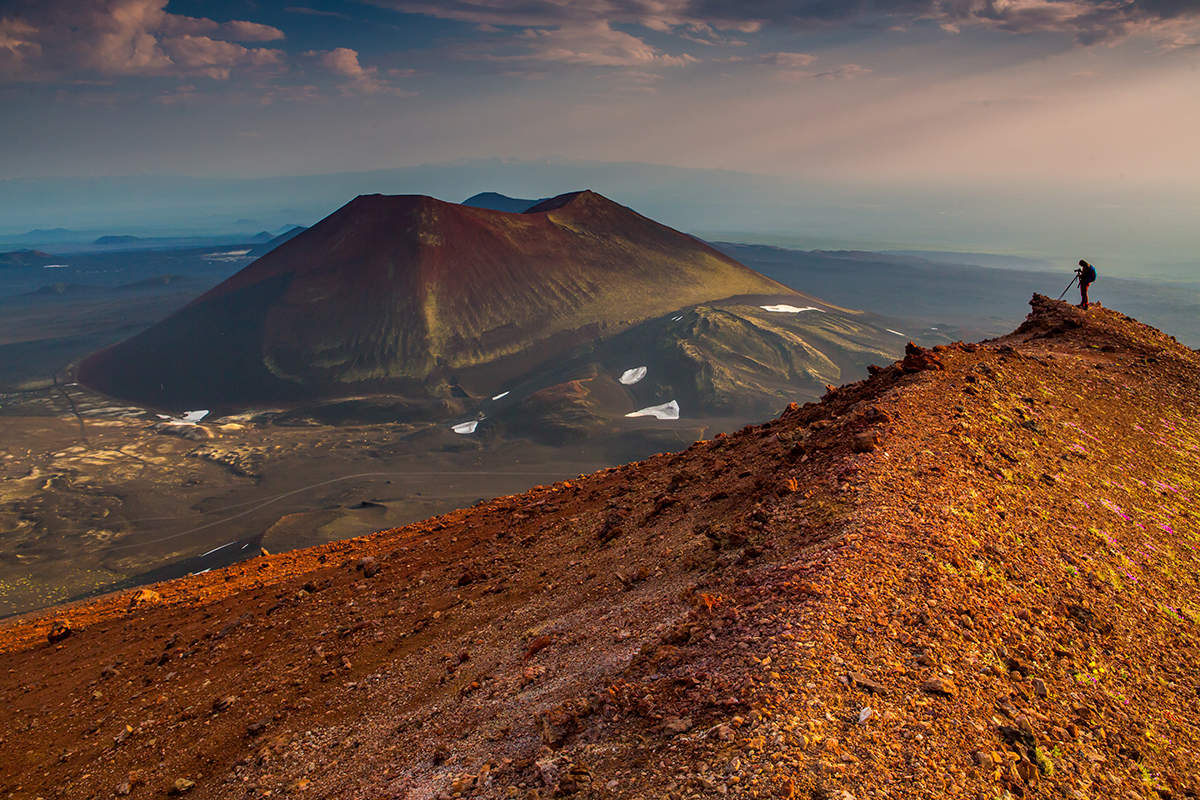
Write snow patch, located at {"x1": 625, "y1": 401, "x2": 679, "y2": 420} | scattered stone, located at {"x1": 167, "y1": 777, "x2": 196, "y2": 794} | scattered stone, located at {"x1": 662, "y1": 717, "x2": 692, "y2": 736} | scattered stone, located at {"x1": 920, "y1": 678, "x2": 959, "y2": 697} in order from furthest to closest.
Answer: snow patch, located at {"x1": 625, "y1": 401, "x2": 679, "y2": 420}, scattered stone, located at {"x1": 167, "y1": 777, "x2": 196, "y2": 794}, scattered stone, located at {"x1": 920, "y1": 678, "x2": 959, "y2": 697}, scattered stone, located at {"x1": 662, "y1": 717, "x2": 692, "y2": 736}

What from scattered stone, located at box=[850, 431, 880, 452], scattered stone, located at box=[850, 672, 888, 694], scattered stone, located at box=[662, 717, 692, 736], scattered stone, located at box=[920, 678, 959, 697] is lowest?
scattered stone, located at box=[662, 717, 692, 736]

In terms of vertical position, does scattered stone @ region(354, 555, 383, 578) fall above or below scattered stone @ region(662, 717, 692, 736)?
below

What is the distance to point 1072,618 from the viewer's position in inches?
326

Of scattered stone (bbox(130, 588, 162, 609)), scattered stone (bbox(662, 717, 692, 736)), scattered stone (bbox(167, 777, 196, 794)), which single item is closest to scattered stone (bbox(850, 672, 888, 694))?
scattered stone (bbox(662, 717, 692, 736))

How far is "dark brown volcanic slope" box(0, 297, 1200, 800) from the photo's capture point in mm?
5965

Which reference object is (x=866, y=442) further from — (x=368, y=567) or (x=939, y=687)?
(x=368, y=567)

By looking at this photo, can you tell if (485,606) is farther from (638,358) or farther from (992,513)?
(638,358)

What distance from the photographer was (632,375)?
12306cm

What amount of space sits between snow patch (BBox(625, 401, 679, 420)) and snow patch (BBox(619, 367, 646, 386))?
9.12 meters

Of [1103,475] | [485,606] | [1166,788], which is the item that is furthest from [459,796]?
[1103,475]

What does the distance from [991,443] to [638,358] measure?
11492cm

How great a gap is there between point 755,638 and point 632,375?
117 m

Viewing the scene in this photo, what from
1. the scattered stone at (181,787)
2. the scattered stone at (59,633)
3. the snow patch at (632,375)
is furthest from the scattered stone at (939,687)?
the snow patch at (632,375)

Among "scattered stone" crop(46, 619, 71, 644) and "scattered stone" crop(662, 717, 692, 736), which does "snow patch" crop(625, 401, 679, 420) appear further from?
"scattered stone" crop(662, 717, 692, 736)
